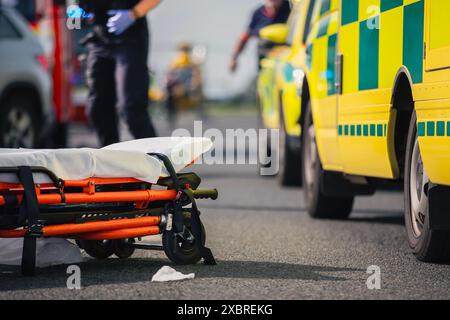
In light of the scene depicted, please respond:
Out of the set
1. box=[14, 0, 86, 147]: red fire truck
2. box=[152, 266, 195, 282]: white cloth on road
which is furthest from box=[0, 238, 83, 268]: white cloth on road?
box=[14, 0, 86, 147]: red fire truck

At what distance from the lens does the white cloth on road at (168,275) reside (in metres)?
4.91

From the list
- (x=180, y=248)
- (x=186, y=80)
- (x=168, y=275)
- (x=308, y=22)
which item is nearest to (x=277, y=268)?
(x=180, y=248)

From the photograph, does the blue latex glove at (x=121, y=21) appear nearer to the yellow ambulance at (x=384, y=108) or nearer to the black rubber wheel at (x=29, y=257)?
the yellow ambulance at (x=384, y=108)

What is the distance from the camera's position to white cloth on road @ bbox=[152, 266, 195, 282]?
4.91m

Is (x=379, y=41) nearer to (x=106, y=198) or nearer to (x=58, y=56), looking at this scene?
(x=106, y=198)

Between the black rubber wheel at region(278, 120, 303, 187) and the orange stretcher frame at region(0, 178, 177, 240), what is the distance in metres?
4.99

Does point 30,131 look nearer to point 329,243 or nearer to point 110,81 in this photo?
point 110,81

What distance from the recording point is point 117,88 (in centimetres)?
758

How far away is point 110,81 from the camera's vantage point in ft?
25.5

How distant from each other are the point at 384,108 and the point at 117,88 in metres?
2.32

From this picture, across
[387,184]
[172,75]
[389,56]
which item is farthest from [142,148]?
[172,75]

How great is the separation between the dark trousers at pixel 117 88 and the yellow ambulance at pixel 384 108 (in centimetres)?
111

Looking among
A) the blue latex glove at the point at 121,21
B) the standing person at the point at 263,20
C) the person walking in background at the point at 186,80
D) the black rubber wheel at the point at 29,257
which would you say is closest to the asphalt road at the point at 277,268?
the black rubber wheel at the point at 29,257
